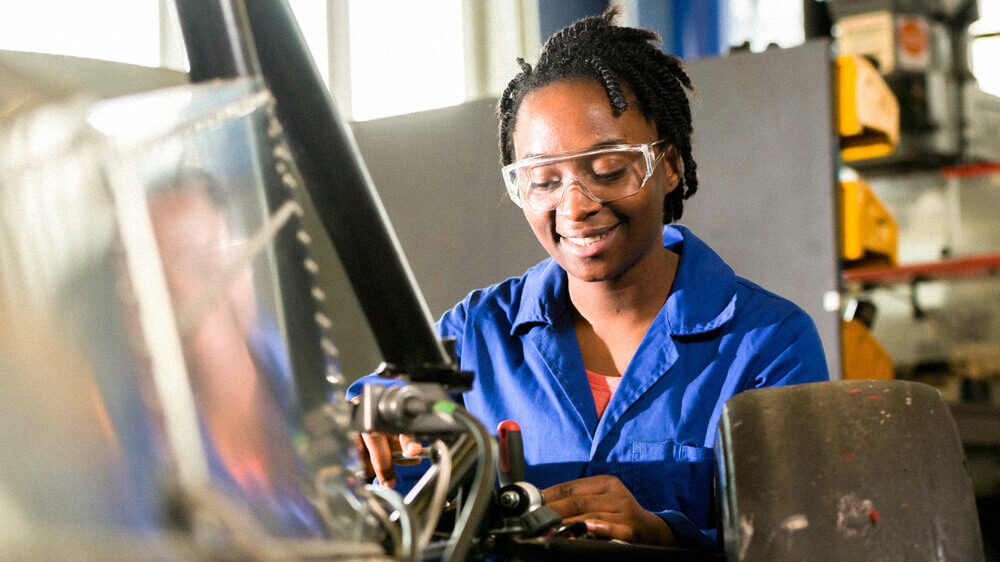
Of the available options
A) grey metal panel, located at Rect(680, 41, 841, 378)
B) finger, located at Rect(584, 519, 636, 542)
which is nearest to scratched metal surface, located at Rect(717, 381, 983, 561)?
finger, located at Rect(584, 519, 636, 542)

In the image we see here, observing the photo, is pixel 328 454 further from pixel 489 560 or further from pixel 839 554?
pixel 839 554

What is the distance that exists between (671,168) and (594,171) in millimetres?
234

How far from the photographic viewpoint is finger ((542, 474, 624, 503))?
74 cm

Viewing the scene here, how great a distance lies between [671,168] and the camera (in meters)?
1.21

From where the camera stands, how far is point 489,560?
613 mm

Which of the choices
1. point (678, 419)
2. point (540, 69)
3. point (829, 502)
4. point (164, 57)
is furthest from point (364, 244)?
point (164, 57)

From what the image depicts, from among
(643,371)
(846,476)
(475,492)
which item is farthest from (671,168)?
(475,492)

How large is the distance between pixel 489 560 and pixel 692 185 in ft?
2.87

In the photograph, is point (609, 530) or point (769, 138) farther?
point (769, 138)

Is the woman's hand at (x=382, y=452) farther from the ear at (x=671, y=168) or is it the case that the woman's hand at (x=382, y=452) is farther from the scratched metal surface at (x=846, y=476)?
the ear at (x=671, y=168)

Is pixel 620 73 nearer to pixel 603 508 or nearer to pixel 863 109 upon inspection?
pixel 603 508

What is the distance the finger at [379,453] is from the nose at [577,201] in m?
0.41

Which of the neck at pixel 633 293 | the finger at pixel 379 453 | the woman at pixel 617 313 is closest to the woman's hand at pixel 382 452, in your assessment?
the finger at pixel 379 453

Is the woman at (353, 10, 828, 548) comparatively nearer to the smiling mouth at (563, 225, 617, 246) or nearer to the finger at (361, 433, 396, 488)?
the smiling mouth at (563, 225, 617, 246)
